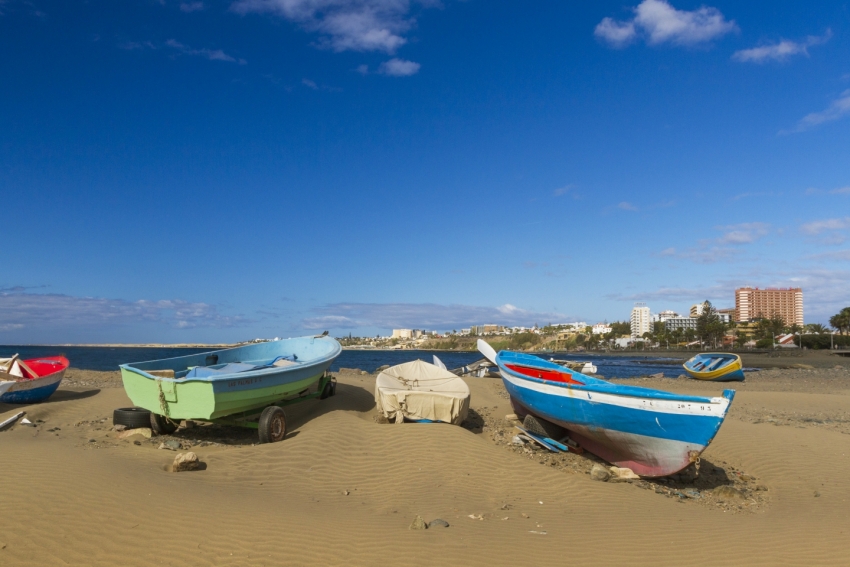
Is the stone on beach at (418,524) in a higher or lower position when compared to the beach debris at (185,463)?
lower

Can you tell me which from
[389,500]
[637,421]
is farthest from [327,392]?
[637,421]

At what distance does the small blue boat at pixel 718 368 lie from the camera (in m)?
32.0

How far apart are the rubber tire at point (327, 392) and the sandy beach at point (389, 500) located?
134cm

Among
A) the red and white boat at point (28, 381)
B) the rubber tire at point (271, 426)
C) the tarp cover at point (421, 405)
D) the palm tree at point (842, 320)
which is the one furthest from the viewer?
the palm tree at point (842, 320)

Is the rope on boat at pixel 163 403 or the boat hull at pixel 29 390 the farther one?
the boat hull at pixel 29 390

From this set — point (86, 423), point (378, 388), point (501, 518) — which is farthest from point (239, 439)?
point (501, 518)

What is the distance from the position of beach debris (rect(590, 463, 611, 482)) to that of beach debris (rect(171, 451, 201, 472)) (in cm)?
672

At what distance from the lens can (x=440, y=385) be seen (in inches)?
549

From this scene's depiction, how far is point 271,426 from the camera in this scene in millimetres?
10023

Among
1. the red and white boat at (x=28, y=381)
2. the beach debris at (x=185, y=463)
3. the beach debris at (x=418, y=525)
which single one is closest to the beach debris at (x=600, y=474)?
the beach debris at (x=418, y=525)

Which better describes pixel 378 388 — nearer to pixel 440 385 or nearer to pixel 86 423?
pixel 440 385

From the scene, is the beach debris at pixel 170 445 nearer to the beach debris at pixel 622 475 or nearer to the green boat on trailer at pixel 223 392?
the green boat on trailer at pixel 223 392

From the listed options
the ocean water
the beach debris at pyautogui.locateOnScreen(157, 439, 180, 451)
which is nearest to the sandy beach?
the beach debris at pyautogui.locateOnScreen(157, 439, 180, 451)

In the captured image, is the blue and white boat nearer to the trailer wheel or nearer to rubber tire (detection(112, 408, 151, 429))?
the trailer wheel
